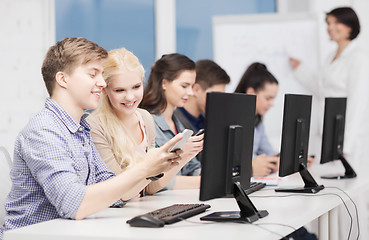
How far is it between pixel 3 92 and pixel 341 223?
237cm

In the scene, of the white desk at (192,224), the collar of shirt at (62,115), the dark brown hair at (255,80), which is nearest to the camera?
the white desk at (192,224)

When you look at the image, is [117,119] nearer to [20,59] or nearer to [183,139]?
[183,139]

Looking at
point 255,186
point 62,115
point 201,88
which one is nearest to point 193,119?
point 201,88

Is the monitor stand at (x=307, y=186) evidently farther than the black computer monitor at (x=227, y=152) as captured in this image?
Yes

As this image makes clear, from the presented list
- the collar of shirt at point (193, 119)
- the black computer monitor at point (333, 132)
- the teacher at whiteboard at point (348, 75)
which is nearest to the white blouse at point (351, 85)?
the teacher at whiteboard at point (348, 75)

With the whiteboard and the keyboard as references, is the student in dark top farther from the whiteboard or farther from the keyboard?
the keyboard

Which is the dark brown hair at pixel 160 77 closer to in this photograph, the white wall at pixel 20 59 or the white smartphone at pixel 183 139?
the white wall at pixel 20 59

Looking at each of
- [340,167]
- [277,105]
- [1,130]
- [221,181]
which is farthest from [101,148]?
[277,105]

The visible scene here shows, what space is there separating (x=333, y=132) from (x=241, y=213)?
1.46 meters

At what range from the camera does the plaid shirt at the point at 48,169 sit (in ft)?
5.74

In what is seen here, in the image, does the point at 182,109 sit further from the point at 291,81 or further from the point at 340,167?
the point at 291,81

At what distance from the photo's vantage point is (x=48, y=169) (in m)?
1.75

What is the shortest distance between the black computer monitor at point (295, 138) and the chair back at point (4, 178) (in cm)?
116

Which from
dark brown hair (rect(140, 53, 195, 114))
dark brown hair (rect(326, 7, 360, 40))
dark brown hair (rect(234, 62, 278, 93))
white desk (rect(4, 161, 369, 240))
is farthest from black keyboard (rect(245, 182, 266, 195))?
dark brown hair (rect(326, 7, 360, 40))
